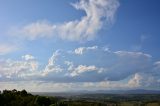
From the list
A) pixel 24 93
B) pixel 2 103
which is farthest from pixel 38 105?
pixel 24 93

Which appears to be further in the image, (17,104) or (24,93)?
(24,93)

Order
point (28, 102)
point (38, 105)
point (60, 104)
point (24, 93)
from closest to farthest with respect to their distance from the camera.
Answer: point (60, 104) → point (38, 105) → point (28, 102) → point (24, 93)

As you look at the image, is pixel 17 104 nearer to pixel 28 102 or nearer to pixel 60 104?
pixel 28 102

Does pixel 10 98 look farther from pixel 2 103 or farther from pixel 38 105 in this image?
pixel 38 105

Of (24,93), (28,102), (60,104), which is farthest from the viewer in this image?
(24,93)

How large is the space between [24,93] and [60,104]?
4826 cm

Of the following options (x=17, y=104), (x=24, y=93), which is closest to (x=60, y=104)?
(x=17, y=104)

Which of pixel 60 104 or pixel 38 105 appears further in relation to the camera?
pixel 38 105

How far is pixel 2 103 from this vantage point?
12050 cm

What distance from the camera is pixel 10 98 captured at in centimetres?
12888

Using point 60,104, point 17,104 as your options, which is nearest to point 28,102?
point 17,104

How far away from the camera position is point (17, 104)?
393 feet

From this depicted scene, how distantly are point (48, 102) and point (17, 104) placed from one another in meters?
12.0

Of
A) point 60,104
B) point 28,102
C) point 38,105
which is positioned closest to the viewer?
point 60,104
